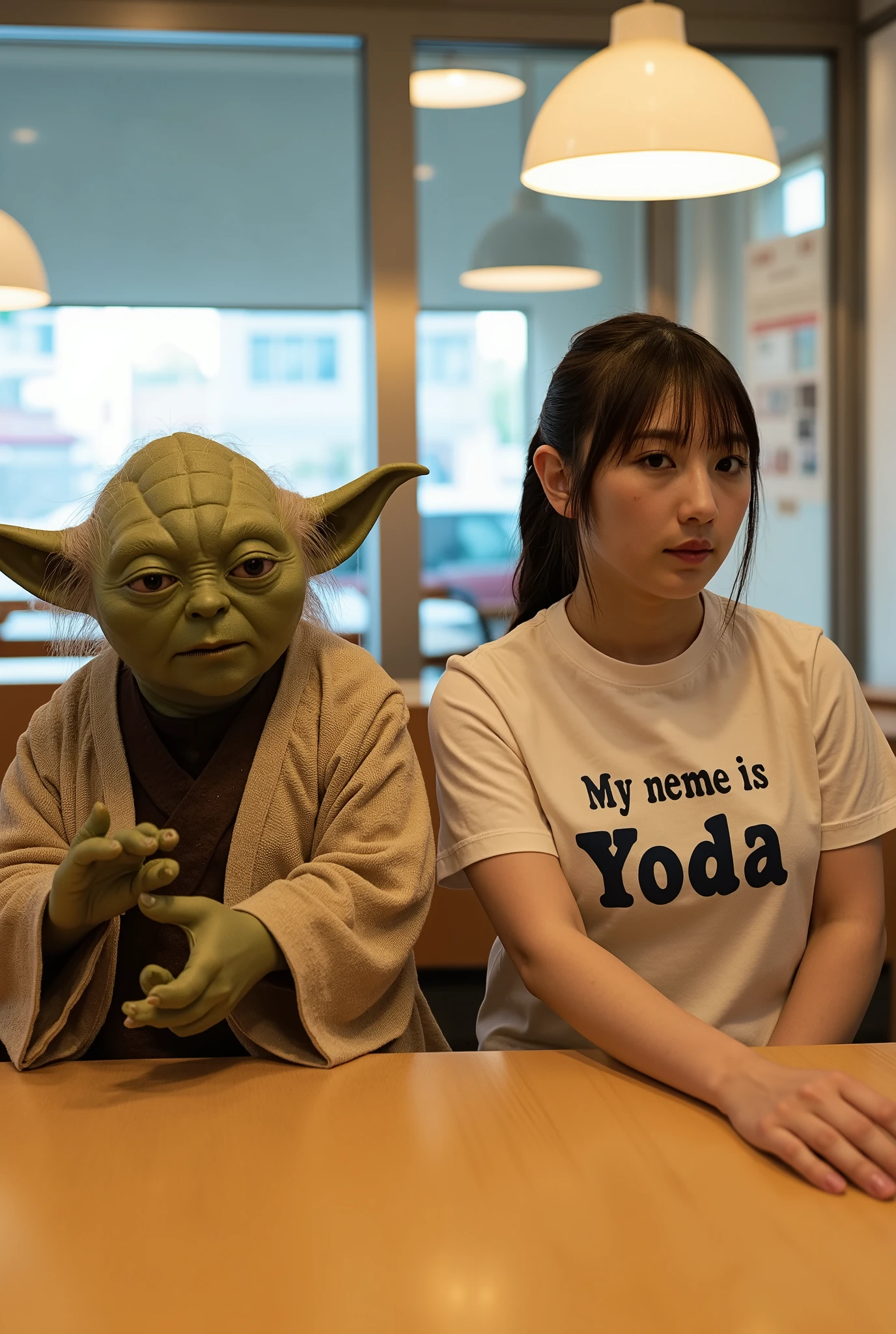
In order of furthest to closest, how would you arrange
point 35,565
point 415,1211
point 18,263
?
point 18,263, point 35,565, point 415,1211

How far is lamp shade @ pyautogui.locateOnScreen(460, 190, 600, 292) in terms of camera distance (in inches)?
128

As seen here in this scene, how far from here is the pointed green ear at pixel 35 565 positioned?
43.8 inches

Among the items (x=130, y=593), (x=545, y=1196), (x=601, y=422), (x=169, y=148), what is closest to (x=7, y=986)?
(x=130, y=593)

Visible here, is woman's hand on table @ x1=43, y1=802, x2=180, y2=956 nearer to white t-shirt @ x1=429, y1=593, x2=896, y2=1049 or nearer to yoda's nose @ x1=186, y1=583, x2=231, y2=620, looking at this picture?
yoda's nose @ x1=186, y1=583, x2=231, y2=620

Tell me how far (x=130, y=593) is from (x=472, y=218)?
8.39 feet

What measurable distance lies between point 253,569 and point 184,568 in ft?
0.18

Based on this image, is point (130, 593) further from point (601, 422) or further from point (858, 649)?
point (858, 649)

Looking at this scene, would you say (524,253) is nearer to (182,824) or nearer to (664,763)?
(664,763)

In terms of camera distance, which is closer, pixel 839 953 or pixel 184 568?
pixel 184 568

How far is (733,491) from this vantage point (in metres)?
1.21

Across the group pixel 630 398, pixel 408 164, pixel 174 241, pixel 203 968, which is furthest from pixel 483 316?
pixel 203 968

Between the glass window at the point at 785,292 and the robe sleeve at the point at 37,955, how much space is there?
8.74ft

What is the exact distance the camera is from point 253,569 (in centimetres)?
105

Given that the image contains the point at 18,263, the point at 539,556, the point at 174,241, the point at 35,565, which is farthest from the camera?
the point at 174,241
